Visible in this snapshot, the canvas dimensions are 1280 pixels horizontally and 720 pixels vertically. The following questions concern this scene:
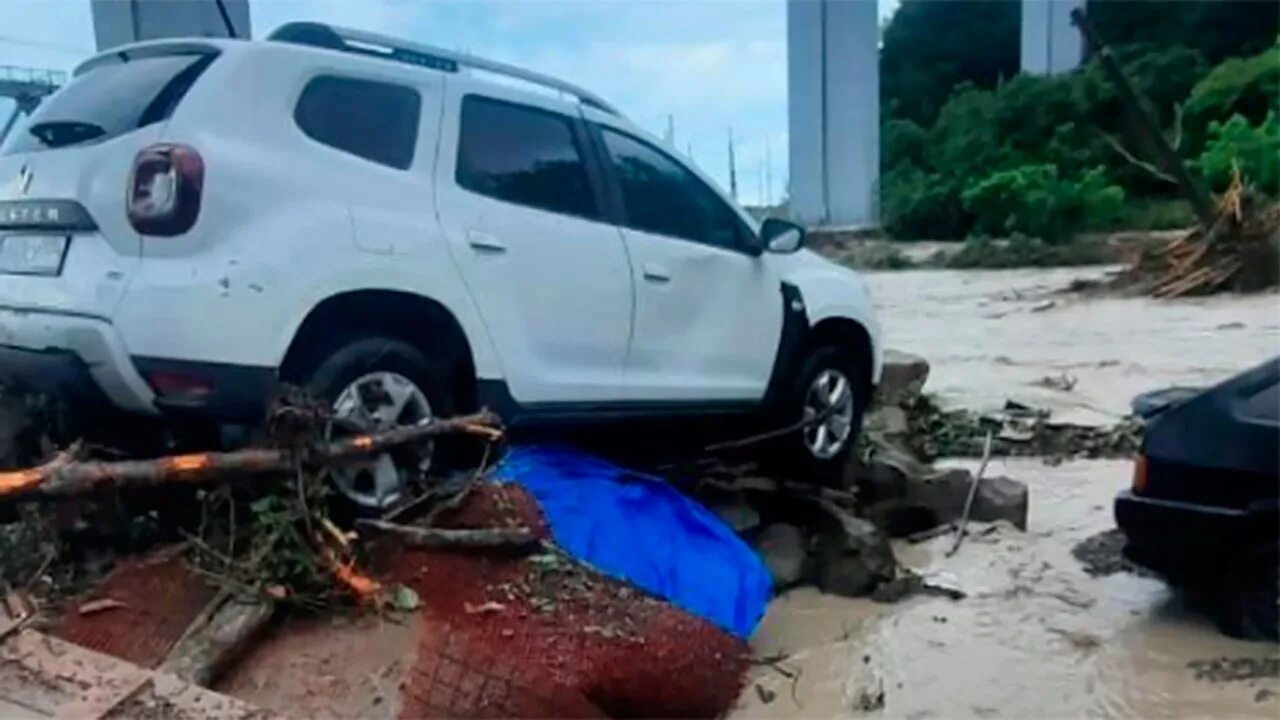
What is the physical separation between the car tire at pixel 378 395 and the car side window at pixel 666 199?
1.31 metres

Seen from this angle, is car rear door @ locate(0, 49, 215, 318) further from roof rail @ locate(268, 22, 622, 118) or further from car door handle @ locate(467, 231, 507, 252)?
car door handle @ locate(467, 231, 507, 252)

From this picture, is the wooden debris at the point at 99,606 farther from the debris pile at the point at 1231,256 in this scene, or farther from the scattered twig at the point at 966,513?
the debris pile at the point at 1231,256

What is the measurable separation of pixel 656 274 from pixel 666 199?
0.44m

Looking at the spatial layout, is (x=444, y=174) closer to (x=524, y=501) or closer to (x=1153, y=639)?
(x=524, y=501)

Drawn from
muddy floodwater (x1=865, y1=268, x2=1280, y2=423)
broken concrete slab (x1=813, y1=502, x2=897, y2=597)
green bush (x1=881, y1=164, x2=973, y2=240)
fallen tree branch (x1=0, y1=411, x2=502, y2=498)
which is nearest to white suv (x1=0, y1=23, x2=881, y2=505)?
fallen tree branch (x1=0, y1=411, x2=502, y2=498)

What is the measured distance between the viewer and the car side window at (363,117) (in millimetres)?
4574

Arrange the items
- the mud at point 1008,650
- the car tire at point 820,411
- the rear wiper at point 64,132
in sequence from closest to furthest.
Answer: the rear wiper at point 64,132, the mud at point 1008,650, the car tire at point 820,411

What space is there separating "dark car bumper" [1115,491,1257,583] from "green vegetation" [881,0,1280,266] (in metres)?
21.9

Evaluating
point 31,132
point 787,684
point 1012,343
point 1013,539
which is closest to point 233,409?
point 31,132

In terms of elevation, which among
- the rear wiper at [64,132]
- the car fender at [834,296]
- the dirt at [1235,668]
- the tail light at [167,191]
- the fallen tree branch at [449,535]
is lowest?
the dirt at [1235,668]

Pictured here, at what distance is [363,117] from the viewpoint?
4727mm

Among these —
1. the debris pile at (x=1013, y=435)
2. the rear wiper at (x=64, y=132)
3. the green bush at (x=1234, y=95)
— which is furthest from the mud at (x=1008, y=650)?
the green bush at (x=1234, y=95)

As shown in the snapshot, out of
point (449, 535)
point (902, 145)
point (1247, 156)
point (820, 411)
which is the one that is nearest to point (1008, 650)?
A: point (820, 411)

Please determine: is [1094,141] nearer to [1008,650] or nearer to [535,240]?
[1008,650]
